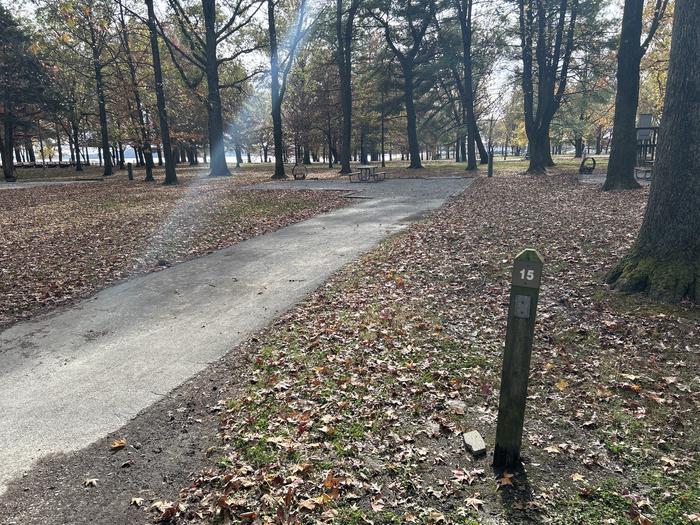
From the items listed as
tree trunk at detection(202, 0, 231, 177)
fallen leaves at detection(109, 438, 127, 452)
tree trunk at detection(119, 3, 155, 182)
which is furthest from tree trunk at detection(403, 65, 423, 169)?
fallen leaves at detection(109, 438, 127, 452)

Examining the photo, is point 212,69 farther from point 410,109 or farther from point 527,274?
point 527,274

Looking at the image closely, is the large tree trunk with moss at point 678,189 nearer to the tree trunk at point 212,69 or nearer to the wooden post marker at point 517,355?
the wooden post marker at point 517,355

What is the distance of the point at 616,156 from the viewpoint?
48.0 feet

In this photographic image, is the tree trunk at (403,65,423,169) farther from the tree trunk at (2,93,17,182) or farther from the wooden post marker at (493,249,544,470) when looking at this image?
the wooden post marker at (493,249,544,470)

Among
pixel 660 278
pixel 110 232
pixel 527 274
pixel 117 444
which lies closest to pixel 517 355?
pixel 527 274

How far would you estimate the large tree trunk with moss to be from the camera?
514 centimetres

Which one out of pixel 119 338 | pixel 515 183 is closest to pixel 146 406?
pixel 119 338

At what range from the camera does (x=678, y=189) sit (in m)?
5.30

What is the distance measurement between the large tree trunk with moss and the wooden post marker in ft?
11.1

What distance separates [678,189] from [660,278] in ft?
Result: 3.57

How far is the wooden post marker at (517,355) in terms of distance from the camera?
2643 mm

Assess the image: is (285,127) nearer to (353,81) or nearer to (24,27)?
(353,81)

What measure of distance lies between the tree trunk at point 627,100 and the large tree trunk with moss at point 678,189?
31.9 ft

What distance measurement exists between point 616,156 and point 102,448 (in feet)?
53.4
